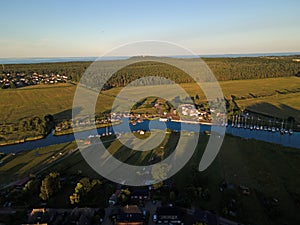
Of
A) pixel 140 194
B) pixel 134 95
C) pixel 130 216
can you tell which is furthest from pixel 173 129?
pixel 134 95

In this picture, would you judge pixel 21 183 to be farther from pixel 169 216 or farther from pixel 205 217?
pixel 205 217

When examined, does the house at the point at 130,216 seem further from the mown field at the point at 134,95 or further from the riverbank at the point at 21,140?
the mown field at the point at 134,95

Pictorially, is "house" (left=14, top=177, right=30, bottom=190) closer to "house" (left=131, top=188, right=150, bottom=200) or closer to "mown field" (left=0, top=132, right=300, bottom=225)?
"mown field" (left=0, top=132, right=300, bottom=225)

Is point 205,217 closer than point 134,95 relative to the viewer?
Yes

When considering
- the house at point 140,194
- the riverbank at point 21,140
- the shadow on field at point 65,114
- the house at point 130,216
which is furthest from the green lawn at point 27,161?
the shadow on field at point 65,114

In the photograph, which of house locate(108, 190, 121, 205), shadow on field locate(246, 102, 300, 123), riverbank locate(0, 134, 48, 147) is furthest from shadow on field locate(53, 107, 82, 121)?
shadow on field locate(246, 102, 300, 123)
